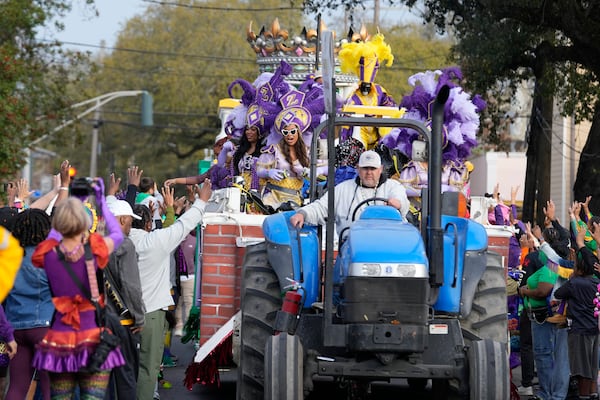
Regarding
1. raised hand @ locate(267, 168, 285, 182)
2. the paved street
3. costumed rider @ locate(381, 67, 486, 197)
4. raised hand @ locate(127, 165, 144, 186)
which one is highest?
costumed rider @ locate(381, 67, 486, 197)

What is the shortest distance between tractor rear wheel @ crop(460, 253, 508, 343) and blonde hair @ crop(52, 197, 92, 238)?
302cm

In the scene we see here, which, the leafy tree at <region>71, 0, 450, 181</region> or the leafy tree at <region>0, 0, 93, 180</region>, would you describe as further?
the leafy tree at <region>71, 0, 450, 181</region>

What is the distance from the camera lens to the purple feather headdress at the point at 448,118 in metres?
12.9

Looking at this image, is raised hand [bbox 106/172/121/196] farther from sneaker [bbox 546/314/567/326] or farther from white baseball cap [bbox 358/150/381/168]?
sneaker [bbox 546/314/567/326]

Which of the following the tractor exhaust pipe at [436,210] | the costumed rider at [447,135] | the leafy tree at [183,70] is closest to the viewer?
the tractor exhaust pipe at [436,210]

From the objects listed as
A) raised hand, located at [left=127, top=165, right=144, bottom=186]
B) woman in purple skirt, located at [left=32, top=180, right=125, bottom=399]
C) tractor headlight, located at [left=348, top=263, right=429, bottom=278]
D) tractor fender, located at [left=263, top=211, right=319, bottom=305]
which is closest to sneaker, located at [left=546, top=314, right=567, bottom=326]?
tractor fender, located at [left=263, top=211, right=319, bottom=305]

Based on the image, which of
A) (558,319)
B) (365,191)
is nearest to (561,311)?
(558,319)

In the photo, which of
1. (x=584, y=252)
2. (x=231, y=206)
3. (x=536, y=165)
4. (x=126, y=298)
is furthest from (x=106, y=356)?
(x=536, y=165)

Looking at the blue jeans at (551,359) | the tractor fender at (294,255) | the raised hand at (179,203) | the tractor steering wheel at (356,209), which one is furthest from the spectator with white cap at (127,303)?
the raised hand at (179,203)

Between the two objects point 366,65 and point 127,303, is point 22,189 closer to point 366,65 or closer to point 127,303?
A: point 127,303

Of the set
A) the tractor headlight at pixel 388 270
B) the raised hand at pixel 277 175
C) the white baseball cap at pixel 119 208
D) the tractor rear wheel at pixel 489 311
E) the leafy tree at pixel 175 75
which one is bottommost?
the tractor rear wheel at pixel 489 311

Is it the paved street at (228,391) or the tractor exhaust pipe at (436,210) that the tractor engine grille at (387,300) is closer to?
the tractor exhaust pipe at (436,210)

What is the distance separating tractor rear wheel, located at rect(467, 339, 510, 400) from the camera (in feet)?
26.9

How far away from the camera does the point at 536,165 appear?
25.5 meters
